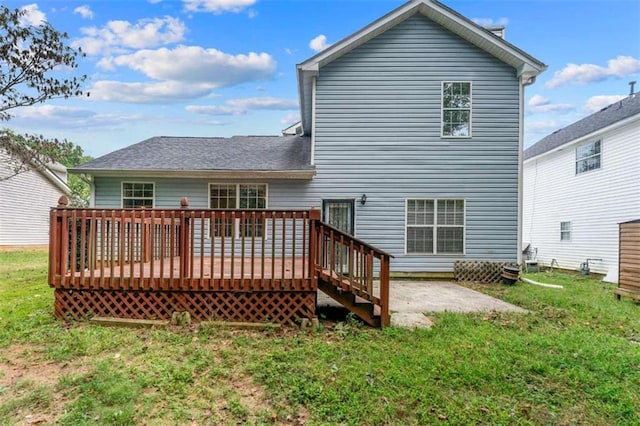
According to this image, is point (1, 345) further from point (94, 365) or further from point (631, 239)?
Answer: point (631, 239)

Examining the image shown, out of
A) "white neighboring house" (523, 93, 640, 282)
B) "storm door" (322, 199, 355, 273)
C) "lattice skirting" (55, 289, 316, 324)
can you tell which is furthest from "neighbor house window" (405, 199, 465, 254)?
"white neighboring house" (523, 93, 640, 282)

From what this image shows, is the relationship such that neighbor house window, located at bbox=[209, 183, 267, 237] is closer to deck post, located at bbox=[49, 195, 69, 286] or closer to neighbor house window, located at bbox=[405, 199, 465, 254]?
neighbor house window, located at bbox=[405, 199, 465, 254]

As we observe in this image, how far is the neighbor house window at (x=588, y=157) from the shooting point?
12.8 metres

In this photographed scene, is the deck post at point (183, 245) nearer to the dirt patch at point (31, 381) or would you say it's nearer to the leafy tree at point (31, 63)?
the dirt patch at point (31, 381)

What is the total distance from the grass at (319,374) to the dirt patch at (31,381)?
0.5 inches

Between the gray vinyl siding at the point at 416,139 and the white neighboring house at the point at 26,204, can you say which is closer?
the gray vinyl siding at the point at 416,139

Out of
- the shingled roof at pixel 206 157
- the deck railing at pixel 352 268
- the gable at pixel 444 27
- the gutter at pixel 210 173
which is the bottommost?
the deck railing at pixel 352 268

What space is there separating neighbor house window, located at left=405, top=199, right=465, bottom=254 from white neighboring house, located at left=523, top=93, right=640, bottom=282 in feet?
19.7

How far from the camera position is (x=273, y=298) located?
16.1ft

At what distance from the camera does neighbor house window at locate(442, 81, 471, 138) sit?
969 centimetres

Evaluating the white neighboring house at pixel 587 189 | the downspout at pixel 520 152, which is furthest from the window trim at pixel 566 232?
the downspout at pixel 520 152

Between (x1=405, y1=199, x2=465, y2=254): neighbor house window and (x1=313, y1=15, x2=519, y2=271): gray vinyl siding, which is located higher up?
(x1=313, y1=15, x2=519, y2=271): gray vinyl siding

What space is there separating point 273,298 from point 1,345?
10.6ft

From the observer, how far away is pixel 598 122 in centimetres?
1312
